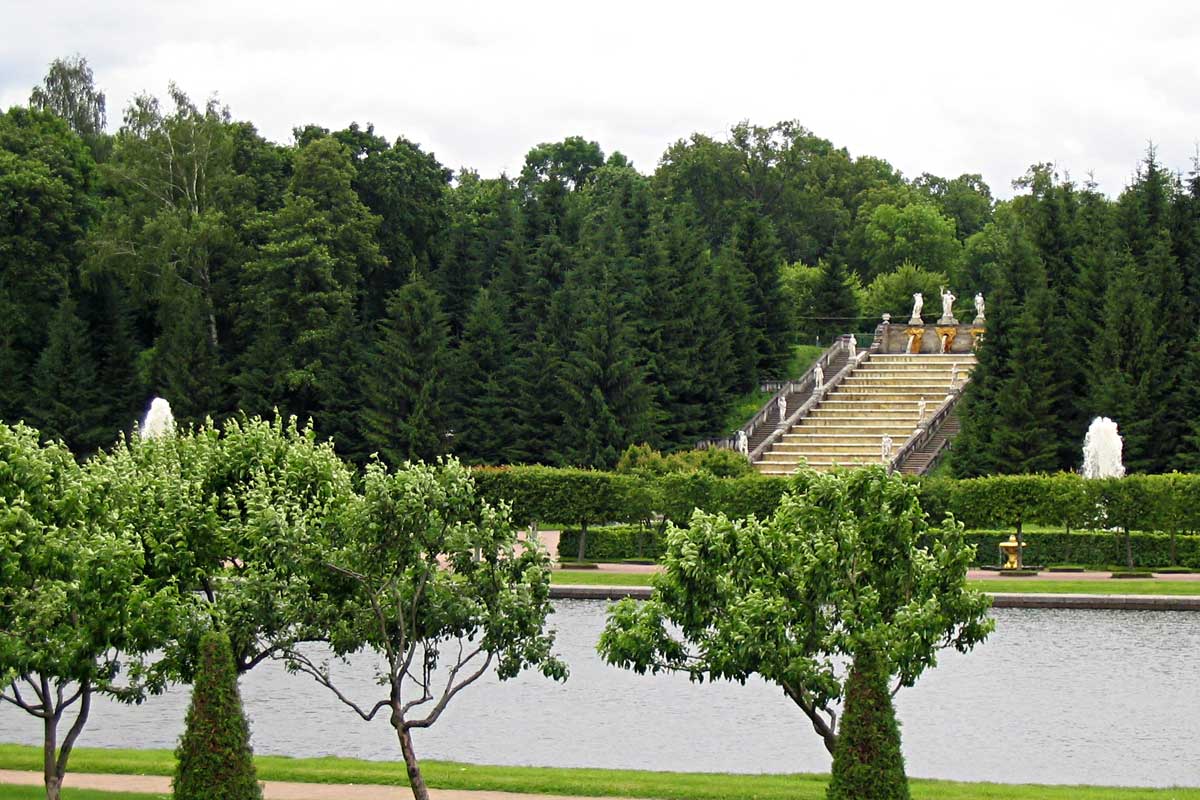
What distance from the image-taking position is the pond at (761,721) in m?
26.8

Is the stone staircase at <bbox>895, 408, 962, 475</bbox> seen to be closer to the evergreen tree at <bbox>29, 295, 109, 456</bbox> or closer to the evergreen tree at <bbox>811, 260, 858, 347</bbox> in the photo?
the evergreen tree at <bbox>811, 260, 858, 347</bbox>

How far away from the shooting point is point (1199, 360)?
65.4m

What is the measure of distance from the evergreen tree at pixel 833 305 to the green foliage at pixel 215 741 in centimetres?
7450

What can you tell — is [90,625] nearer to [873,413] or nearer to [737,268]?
[873,413]

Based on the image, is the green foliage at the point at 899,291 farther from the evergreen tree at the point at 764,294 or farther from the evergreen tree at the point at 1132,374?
the evergreen tree at the point at 1132,374

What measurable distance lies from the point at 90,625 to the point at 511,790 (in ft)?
20.0

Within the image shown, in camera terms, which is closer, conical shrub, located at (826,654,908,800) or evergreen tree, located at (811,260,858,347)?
conical shrub, located at (826,654,908,800)

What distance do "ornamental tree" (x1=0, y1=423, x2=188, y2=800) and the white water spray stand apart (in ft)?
158

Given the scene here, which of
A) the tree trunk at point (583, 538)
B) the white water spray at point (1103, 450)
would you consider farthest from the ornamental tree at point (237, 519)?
the white water spray at point (1103, 450)

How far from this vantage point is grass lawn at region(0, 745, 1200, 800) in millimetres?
22922

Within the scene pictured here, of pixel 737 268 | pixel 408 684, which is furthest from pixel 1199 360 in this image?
pixel 408 684

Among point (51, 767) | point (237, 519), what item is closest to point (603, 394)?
point (237, 519)

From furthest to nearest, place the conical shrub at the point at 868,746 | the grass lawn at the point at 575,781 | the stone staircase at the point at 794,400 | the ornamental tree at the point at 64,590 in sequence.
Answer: the stone staircase at the point at 794,400 → the grass lawn at the point at 575,781 → the ornamental tree at the point at 64,590 → the conical shrub at the point at 868,746

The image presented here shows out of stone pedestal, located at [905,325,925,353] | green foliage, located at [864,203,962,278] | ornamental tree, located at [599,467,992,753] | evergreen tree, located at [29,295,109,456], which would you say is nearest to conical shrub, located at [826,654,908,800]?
ornamental tree, located at [599,467,992,753]
